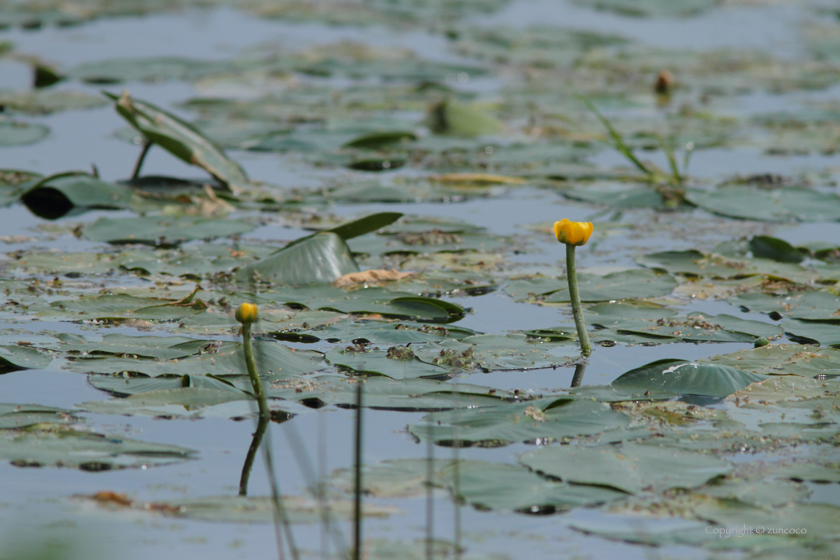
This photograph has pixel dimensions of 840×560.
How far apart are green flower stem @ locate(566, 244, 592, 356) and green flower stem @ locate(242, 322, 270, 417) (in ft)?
2.25

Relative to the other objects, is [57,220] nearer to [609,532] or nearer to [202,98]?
[202,98]

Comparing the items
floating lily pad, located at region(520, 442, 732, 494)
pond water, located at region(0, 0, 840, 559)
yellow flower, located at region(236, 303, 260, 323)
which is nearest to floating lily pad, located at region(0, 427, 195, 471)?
pond water, located at region(0, 0, 840, 559)

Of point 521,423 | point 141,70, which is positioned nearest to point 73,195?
point 521,423

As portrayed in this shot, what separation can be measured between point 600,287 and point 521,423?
1.00 meters

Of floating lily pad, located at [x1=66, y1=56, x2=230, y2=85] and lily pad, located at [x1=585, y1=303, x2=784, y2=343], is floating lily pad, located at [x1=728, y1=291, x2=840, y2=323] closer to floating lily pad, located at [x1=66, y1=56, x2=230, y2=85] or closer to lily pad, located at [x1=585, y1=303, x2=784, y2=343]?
lily pad, located at [x1=585, y1=303, x2=784, y2=343]

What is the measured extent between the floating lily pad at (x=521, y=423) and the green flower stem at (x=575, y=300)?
0.27 m

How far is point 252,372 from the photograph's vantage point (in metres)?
1.76

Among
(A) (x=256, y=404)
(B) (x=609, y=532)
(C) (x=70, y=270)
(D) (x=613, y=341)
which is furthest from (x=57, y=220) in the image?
(B) (x=609, y=532)

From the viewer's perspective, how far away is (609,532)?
149 centimetres

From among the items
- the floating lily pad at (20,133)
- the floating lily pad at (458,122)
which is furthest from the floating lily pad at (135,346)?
the floating lily pad at (458,122)

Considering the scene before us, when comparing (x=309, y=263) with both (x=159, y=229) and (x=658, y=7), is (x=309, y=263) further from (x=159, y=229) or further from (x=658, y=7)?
(x=658, y=7)

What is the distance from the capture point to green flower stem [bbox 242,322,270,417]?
171 cm

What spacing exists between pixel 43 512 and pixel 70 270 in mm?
1441

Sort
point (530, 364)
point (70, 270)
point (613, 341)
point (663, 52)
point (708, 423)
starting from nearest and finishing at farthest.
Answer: point (708, 423)
point (530, 364)
point (613, 341)
point (70, 270)
point (663, 52)
